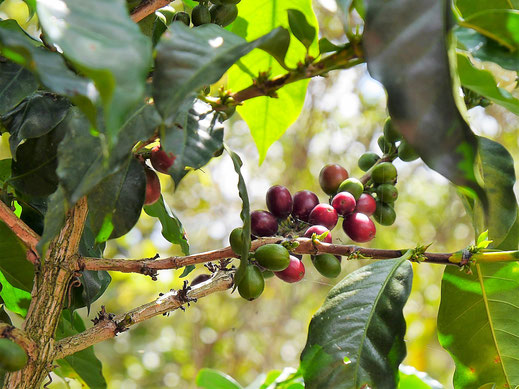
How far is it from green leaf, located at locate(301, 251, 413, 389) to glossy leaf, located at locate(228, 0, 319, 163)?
1.10 feet

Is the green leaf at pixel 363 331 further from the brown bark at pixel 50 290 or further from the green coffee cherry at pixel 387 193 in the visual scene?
the brown bark at pixel 50 290

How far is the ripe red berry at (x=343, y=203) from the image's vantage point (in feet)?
2.80

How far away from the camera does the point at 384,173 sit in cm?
91

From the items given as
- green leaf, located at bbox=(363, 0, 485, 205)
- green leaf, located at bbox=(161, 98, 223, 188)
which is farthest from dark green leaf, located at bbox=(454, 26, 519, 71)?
green leaf, located at bbox=(161, 98, 223, 188)

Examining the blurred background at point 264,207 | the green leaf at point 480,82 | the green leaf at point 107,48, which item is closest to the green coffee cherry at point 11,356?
the green leaf at point 107,48

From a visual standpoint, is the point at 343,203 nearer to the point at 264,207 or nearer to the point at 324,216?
the point at 324,216

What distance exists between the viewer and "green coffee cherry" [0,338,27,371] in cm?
56

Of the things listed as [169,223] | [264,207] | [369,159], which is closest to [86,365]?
[169,223]

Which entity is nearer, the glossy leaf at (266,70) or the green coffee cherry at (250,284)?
the green coffee cherry at (250,284)

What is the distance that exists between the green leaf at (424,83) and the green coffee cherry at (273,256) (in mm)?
289

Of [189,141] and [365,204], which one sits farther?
[365,204]

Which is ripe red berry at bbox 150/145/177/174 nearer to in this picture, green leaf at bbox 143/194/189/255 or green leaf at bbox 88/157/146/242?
green leaf at bbox 88/157/146/242

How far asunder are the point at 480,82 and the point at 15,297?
745 mm

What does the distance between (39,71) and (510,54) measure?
16.4 inches
